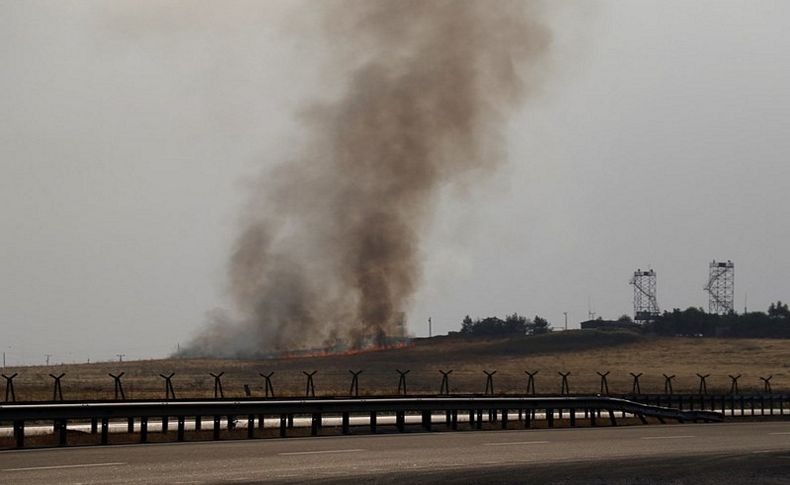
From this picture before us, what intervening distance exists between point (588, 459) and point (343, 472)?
5401 mm

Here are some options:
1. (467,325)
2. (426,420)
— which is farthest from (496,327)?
(426,420)

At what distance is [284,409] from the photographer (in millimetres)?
29328

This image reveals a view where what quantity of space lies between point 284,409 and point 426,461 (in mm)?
7939

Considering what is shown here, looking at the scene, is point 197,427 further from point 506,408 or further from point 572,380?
point 572,380

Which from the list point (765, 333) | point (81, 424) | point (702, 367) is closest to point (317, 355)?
point (702, 367)

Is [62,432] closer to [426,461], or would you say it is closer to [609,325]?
[426,461]

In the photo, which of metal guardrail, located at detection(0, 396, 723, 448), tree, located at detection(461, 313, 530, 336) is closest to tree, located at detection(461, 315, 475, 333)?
tree, located at detection(461, 313, 530, 336)

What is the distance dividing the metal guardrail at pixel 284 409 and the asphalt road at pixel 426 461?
1672 mm

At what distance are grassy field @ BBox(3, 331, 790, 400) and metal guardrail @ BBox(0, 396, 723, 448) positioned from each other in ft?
82.9

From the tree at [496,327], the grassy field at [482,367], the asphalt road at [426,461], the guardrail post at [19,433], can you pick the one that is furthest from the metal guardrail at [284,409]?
the tree at [496,327]

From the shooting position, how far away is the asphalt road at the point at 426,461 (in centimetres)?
1925

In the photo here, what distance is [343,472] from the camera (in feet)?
65.2

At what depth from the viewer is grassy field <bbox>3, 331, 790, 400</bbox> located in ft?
240

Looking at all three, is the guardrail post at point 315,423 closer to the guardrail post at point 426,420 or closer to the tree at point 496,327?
the guardrail post at point 426,420
